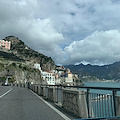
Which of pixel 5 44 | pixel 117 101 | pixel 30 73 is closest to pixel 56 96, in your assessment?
pixel 117 101

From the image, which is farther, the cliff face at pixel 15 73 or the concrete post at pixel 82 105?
the cliff face at pixel 15 73

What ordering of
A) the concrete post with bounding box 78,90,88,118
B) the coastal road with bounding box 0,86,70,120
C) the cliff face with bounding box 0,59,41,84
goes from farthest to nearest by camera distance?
1. the cliff face with bounding box 0,59,41,84
2. the coastal road with bounding box 0,86,70,120
3. the concrete post with bounding box 78,90,88,118

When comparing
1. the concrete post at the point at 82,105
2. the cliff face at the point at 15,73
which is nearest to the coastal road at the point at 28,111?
the concrete post at the point at 82,105

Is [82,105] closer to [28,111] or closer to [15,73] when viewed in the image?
[28,111]

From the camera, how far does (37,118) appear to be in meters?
6.23

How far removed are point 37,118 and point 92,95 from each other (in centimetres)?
244

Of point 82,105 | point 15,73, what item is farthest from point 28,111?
point 15,73

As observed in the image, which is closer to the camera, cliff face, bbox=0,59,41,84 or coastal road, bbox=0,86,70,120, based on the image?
coastal road, bbox=0,86,70,120

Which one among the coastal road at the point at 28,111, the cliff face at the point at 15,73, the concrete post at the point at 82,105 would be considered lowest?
the coastal road at the point at 28,111

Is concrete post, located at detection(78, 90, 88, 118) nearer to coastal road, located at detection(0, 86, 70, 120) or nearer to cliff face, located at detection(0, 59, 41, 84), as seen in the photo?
coastal road, located at detection(0, 86, 70, 120)

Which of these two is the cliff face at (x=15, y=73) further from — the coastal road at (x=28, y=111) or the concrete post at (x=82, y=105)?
the concrete post at (x=82, y=105)

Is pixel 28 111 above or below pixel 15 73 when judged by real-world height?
below

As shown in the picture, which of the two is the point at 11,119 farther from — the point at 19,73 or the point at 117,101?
the point at 19,73

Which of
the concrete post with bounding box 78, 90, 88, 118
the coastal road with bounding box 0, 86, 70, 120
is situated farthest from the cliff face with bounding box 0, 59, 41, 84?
the concrete post with bounding box 78, 90, 88, 118
